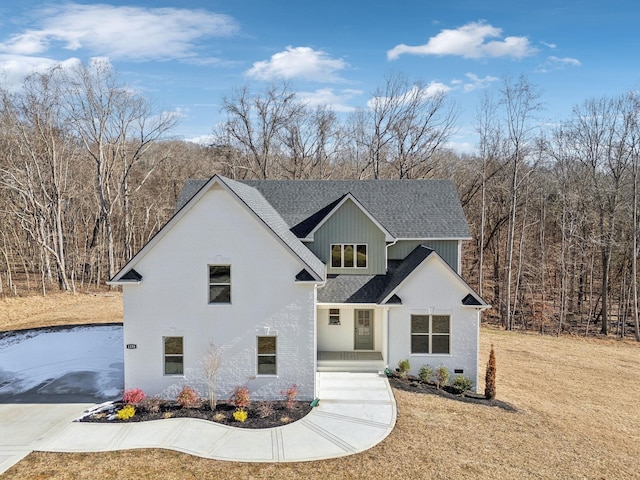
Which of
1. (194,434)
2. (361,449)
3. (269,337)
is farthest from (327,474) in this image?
(269,337)

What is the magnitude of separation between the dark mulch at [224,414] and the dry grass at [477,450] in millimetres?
2057

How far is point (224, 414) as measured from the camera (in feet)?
42.9

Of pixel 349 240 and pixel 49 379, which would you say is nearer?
pixel 49 379

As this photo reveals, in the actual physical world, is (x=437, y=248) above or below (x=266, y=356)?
above

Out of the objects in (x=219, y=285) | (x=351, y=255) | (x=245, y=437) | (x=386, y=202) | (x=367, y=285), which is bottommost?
(x=245, y=437)

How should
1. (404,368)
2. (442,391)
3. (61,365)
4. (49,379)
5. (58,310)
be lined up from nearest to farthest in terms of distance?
(442,391) → (49,379) → (404,368) → (61,365) → (58,310)

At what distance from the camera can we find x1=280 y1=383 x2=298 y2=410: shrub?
13555mm

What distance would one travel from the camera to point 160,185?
49.3m

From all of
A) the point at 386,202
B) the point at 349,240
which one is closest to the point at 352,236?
the point at 349,240

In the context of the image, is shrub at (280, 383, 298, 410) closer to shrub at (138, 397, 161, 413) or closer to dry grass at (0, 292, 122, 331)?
shrub at (138, 397, 161, 413)

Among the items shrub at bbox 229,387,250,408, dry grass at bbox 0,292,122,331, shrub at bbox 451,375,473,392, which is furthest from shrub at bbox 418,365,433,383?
dry grass at bbox 0,292,122,331

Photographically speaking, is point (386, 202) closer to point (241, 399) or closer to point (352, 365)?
point (352, 365)

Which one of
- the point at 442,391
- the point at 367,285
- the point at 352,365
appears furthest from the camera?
the point at 367,285

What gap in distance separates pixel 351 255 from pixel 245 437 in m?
8.92
